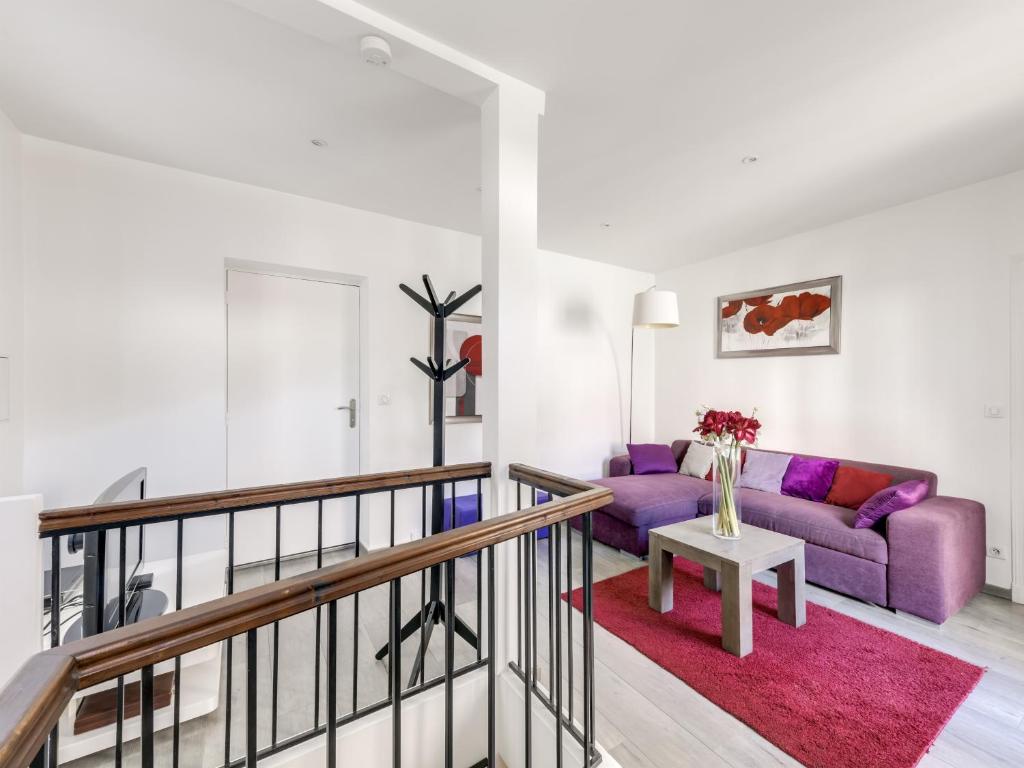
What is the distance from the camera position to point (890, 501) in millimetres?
2678

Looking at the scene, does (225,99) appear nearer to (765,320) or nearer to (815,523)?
(815,523)

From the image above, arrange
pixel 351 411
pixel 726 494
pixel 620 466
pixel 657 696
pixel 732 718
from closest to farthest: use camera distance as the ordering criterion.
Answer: pixel 732 718
pixel 657 696
pixel 726 494
pixel 351 411
pixel 620 466

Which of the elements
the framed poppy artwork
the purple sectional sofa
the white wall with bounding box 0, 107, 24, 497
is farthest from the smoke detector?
the framed poppy artwork

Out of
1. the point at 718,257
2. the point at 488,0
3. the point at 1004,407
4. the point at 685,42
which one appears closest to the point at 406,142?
the point at 488,0

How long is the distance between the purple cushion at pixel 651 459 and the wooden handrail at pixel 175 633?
350cm

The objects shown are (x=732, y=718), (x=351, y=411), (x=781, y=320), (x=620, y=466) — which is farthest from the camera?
(x=620, y=466)

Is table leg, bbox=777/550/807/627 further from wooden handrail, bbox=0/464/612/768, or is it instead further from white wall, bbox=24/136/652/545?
white wall, bbox=24/136/652/545

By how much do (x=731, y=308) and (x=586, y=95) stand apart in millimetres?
3061

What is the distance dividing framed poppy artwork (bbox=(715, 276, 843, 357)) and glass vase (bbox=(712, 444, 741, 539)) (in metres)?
1.85

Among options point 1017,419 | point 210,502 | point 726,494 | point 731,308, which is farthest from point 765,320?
point 210,502

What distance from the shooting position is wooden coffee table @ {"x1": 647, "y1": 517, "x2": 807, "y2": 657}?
2191mm

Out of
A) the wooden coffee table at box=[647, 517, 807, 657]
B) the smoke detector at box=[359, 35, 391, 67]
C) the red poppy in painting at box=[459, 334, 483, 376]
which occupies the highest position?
the smoke detector at box=[359, 35, 391, 67]

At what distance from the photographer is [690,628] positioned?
242cm

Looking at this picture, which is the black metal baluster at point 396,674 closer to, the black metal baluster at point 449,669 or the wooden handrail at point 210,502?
the black metal baluster at point 449,669
